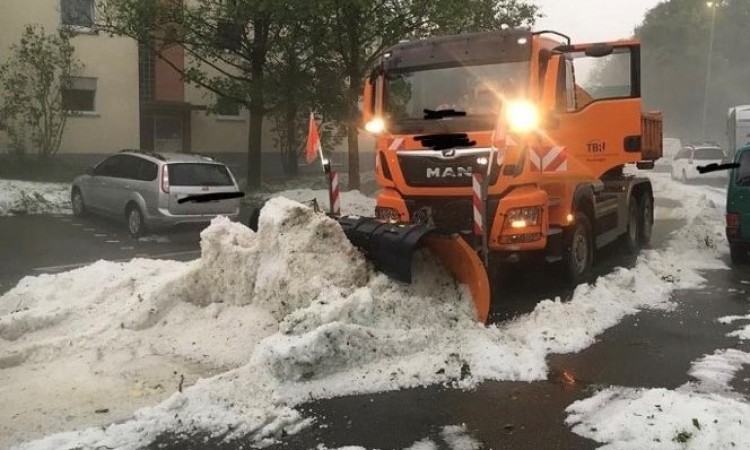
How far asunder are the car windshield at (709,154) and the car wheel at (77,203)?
82.3ft

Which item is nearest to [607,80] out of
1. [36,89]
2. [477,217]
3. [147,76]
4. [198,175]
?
[477,217]

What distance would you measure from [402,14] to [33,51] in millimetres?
12143

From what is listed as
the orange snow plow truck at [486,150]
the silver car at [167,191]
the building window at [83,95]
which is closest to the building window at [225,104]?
the building window at [83,95]

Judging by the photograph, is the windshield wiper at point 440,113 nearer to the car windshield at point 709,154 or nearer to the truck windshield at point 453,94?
the truck windshield at point 453,94

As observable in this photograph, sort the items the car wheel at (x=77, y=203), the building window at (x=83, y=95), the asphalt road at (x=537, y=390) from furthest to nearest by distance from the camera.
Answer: the building window at (x=83, y=95), the car wheel at (x=77, y=203), the asphalt road at (x=537, y=390)

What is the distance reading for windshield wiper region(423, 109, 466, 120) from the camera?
809 centimetres

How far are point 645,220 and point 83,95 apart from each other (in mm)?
20606

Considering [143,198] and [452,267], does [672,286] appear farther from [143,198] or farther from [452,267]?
[143,198]

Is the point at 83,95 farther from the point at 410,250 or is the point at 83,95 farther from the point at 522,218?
the point at 410,250

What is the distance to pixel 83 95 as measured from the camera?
2564 centimetres

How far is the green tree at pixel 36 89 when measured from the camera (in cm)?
2225

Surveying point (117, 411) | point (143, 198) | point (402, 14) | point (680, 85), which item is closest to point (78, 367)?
point (117, 411)

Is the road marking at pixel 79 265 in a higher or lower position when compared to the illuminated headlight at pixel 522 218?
lower

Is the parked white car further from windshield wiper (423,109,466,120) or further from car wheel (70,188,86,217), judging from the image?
windshield wiper (423,109,466,120)
